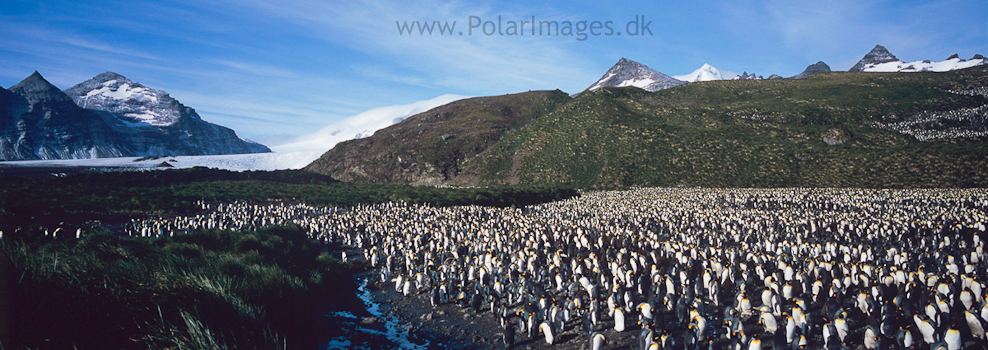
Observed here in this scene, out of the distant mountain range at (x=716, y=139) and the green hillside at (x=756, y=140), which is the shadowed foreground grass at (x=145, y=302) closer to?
the distant mountain range at (x=716, y=139)

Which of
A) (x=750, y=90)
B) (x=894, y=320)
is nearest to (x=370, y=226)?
(x=894, y=320)

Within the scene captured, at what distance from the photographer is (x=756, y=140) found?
53.7 metres

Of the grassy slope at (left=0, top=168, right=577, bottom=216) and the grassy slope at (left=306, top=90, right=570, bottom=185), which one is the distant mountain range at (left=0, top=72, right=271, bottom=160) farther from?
the grassy slope at (left=0, top=168, right=577, bottom=216)

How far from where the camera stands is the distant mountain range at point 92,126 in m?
131

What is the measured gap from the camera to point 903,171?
137 feet

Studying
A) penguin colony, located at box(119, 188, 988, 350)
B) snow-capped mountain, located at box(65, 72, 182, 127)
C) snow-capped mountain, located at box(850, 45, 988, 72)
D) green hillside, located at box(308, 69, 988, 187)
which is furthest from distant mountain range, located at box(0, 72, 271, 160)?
snow-capped mountain, located at box(850, 45, 988, 72)

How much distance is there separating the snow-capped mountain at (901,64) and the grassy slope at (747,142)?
12584cm

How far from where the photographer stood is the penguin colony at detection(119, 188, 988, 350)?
359 inches

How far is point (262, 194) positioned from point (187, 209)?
10336 millimetres

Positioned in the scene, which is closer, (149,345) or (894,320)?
(149,345)

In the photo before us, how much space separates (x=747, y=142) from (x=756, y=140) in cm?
131

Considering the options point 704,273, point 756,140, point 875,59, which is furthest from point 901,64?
point 704,273

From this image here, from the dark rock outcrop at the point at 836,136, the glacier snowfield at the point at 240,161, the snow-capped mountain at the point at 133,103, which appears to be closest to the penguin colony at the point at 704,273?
the dark rock outcrop at the point at 836,136

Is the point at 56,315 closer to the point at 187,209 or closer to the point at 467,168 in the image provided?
the point at 187,209
